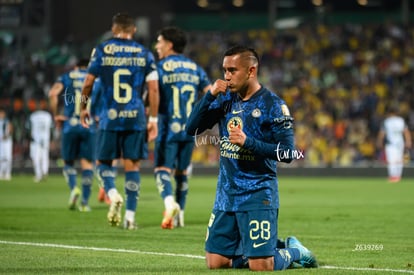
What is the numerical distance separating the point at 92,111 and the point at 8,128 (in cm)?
1432

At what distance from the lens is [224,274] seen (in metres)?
8.45

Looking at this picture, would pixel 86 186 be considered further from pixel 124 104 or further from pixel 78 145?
pixel 124 104

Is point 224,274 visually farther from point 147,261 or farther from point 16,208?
point 16,208

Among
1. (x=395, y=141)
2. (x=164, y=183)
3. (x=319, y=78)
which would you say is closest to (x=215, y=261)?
(x=164, y=183)

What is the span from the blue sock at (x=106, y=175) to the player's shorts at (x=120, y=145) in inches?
6.1

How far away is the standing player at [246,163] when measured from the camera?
8.56 m

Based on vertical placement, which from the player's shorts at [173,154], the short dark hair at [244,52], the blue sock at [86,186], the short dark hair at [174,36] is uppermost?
the short dark hair at [174,36]

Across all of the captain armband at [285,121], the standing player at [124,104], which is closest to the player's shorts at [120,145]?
the standing player at [124,104]

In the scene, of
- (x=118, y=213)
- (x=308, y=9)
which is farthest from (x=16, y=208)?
(x=308, y=9)

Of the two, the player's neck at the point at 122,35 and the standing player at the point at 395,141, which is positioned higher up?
the player's neck at the point at 122,35

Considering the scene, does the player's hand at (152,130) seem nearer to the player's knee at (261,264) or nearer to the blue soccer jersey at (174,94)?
the blue soccer jersey at (174,94)

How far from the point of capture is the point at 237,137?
27.3ft

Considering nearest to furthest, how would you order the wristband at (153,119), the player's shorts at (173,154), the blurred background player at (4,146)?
the wristband at (153,119) → the player's shorts at (173,154) → the blurred background player at (4,146)

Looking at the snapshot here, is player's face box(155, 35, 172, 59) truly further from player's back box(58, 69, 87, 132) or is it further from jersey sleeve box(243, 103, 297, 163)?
jersey sleeve box(243, 103, 297, 163)
